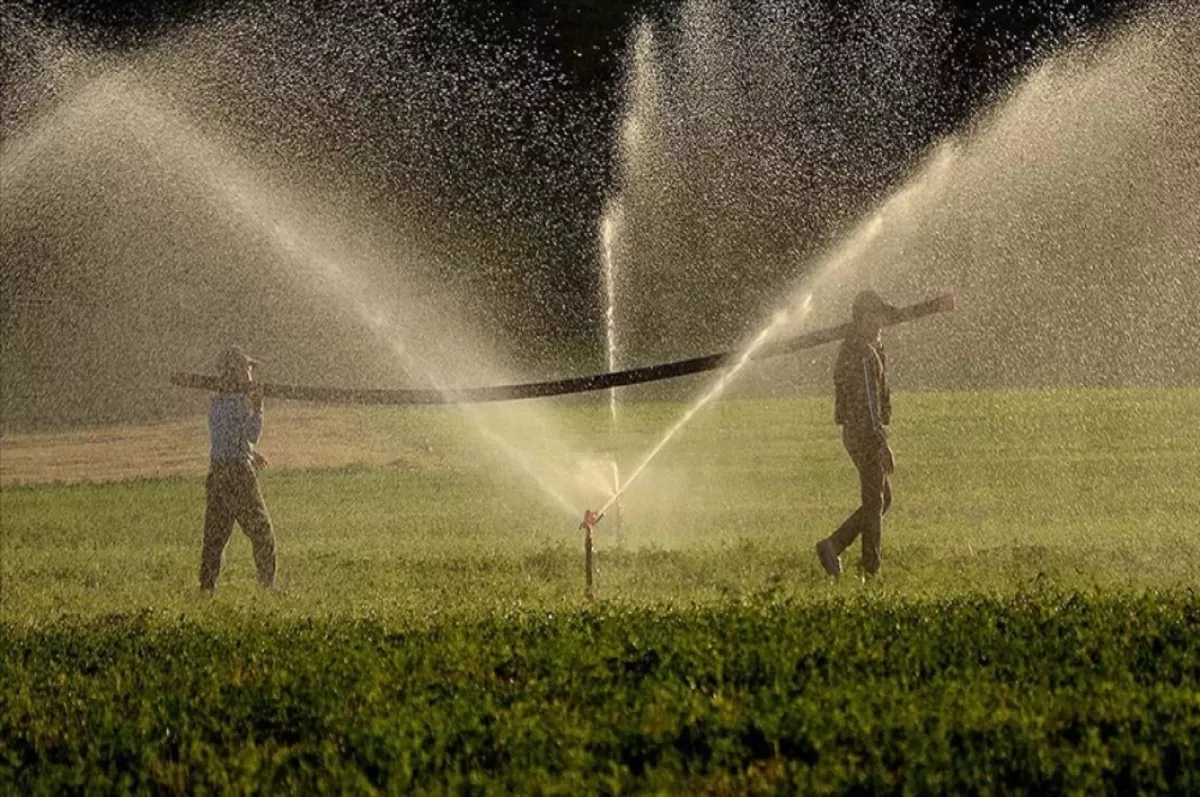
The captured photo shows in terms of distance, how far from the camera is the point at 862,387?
45.3 ft

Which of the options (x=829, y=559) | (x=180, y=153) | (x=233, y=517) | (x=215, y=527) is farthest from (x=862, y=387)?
(x=180, y=153)

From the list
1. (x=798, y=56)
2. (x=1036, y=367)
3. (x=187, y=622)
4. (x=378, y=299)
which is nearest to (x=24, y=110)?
(x=378, y=299)

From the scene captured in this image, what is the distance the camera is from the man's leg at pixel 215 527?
14820 mm

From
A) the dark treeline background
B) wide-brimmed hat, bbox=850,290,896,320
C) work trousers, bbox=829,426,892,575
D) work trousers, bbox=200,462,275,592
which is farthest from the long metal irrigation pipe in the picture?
the dark treeline background

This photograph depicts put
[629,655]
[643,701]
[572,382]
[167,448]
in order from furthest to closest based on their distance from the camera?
[167,448], [572,382], [629,655], [643,701]

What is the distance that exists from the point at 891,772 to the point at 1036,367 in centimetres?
4259

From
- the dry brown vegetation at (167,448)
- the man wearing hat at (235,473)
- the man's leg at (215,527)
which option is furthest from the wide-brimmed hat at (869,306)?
the dry brown vegetation at (167,448)

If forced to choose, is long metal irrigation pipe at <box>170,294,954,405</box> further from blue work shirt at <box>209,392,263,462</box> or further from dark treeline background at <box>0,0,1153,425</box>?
dark treeline background at <box>0,0,1153,425</box>

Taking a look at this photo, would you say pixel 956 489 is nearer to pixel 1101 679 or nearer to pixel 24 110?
pixel 1101 679

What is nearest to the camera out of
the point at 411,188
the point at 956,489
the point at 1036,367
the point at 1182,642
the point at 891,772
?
the point at 891,772

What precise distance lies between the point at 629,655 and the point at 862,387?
457 centimetres

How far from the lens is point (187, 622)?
1220 centimetres

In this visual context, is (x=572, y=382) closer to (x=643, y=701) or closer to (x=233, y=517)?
(x=233, y=517)

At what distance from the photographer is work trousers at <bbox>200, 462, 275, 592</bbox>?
1483 cm
